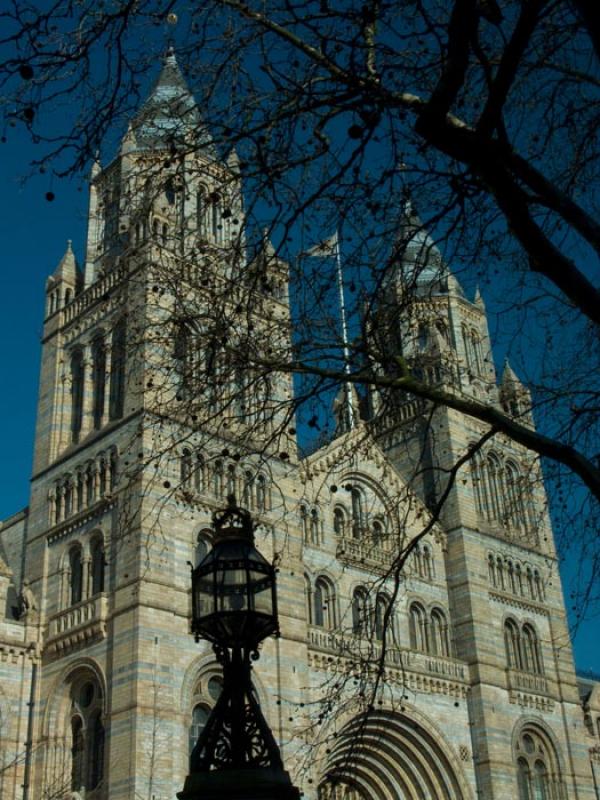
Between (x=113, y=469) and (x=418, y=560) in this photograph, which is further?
(x=418, y=560)

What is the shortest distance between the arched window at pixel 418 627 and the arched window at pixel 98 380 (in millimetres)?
12106

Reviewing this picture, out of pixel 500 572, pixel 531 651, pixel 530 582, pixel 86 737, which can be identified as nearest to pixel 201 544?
pixel 86 737

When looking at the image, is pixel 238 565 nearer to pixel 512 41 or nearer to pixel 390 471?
pixel 512 41

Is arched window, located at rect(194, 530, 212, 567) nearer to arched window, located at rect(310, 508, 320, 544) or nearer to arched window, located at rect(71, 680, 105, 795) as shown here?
arched window, located at rect(71, 680, 105, 795)

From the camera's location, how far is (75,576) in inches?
1127

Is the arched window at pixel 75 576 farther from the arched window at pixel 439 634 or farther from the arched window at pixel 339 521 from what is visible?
the arched window at pixel 439 634

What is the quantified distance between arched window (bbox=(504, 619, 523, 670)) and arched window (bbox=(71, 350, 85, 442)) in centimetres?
1647

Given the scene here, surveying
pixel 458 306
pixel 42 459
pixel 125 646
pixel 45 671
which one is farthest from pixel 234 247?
pixel 458 306

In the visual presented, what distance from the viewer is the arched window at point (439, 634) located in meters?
34.7

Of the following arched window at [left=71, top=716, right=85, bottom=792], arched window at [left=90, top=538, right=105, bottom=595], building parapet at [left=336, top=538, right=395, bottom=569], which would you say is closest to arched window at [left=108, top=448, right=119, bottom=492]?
arched window at [left=90, top=538, right=105, bottom=595]

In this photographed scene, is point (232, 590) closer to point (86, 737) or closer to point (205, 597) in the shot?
point (205, 597)

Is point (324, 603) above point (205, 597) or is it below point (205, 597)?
above

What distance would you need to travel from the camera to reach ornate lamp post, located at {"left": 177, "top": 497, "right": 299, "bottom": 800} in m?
7.19

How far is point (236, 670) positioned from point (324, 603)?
24491 millimetres
